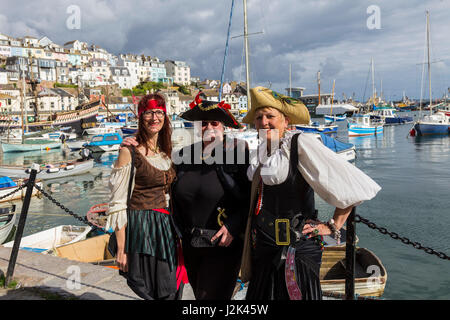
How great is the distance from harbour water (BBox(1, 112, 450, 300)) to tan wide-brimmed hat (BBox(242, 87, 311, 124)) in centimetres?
853

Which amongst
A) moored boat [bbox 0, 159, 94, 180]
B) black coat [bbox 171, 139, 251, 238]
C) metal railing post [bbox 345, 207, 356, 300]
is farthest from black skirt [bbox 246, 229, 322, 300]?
moored boat [bbox 0, 159, 94, 180]

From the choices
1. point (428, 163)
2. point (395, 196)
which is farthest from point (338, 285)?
point (428, 163)

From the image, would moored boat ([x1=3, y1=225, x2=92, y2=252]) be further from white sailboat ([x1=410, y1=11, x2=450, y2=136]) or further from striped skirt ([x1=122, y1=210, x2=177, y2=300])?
white sailboat ([x1=410, y1=11, x2=450, y2=136])

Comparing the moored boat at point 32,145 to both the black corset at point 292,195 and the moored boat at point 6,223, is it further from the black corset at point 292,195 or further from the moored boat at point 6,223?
the black corset at point 292,195

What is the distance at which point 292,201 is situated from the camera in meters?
2.09

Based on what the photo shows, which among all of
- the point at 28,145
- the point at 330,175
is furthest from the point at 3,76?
the point at 330,175

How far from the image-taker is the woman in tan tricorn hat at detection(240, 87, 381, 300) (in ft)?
6.45

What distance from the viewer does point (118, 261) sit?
260cm

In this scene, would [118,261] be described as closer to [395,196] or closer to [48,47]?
[395,196]

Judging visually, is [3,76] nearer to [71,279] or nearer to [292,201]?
Answer: [71,279]

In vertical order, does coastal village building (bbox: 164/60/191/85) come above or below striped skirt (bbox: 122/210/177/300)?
above

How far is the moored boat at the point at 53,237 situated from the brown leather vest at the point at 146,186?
9.25 metres

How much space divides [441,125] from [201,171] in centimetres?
5841
